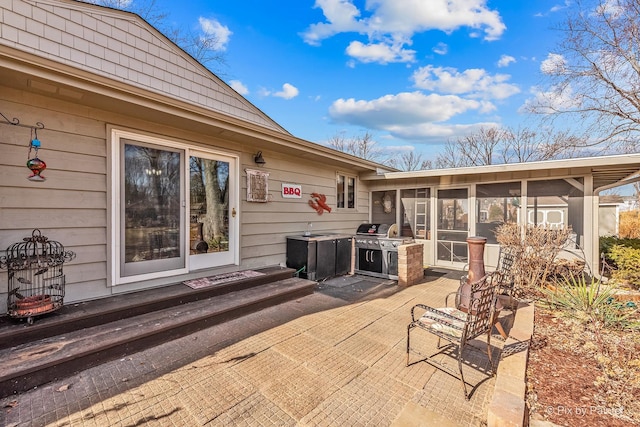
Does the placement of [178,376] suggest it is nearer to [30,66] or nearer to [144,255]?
[144,255]

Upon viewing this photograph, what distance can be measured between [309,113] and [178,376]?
14621 mm

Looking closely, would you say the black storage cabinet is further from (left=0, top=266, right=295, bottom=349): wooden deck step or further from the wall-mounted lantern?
the wall-mounted lantern

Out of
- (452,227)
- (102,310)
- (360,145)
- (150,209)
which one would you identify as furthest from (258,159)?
(360,145)

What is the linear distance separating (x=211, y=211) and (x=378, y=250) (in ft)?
10.8

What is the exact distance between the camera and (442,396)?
6.84 ft

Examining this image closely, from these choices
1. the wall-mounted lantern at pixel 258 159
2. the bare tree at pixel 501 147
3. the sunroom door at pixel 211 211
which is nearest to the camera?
the sunroom door at pixel 211 211

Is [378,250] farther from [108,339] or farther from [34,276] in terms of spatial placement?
[34,276]

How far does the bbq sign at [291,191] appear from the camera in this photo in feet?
18.1

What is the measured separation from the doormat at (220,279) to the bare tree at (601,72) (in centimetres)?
1167

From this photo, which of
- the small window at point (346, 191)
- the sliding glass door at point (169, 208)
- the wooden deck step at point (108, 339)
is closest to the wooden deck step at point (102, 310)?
the wooden deck step at point (108, 339)

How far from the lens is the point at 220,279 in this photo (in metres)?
4.12

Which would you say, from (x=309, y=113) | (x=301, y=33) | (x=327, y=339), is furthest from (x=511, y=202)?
(x=309, y=113)

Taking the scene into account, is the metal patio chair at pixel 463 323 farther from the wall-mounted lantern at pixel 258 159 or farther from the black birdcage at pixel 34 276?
the wall-mounted lantern at pixel 258 159

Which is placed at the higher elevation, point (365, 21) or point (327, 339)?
point (365, 21)
